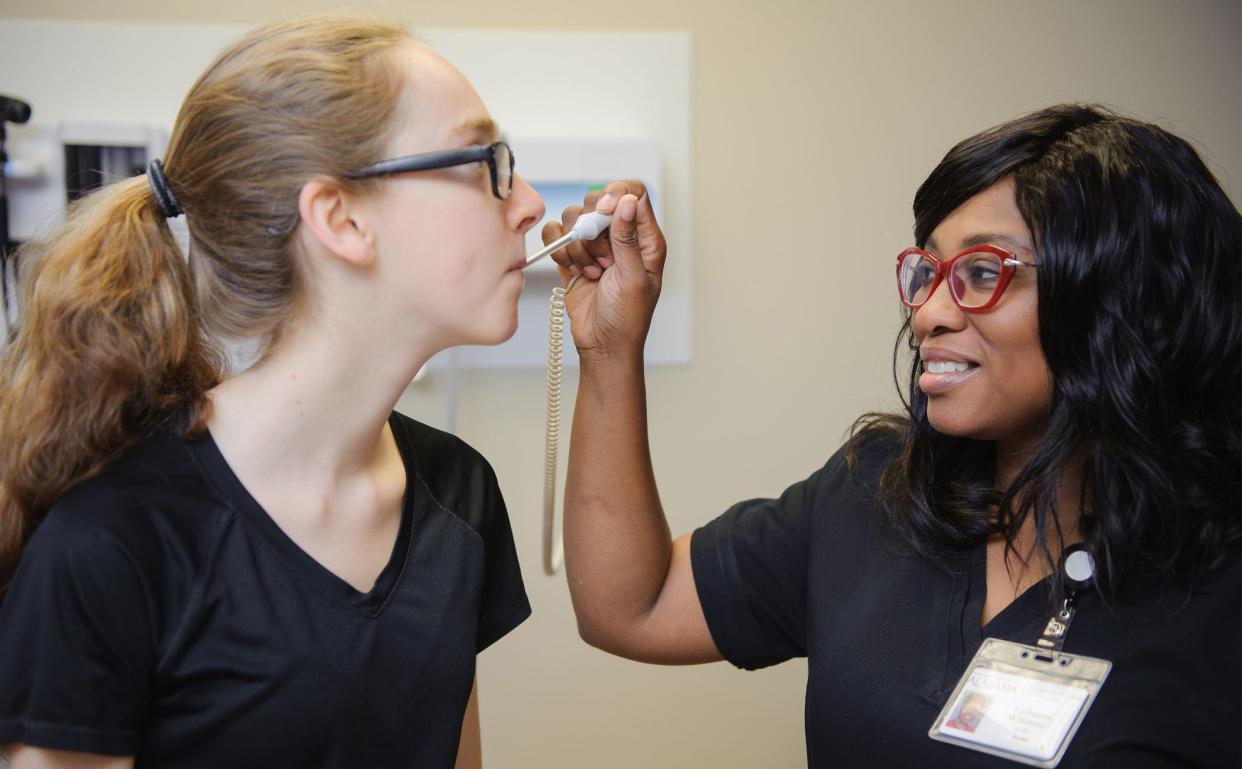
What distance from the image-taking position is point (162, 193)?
1136mm

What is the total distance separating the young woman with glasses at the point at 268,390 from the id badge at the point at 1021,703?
21.9 inches

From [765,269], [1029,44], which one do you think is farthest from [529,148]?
[1029,44]

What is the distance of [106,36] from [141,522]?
4.19 feet

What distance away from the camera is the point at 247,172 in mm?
1086

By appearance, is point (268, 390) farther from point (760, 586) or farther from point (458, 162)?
point (760, 586)

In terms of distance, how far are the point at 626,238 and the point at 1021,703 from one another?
2.38 feet

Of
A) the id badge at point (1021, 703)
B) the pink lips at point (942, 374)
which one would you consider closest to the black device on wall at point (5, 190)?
the pink lips at point (942, 374)

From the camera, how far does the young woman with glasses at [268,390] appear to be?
1.03 meters

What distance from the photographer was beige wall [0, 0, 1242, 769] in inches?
81.0

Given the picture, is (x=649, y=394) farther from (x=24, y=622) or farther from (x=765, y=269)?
(x=24, y=622)

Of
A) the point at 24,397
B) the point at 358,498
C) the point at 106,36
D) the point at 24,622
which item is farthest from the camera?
the point at 106,36

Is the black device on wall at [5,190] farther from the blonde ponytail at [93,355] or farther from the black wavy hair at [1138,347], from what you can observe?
the black wavy hair at [1138,347]

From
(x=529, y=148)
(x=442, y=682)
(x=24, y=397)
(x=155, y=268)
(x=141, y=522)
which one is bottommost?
(x=442, y=682)

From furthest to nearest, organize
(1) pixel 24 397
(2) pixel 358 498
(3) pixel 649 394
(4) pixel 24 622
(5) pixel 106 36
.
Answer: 1. (3) pixel 649 394
2. (5) pixel 106 36
3. (2) pixel 358 498
4. (1) pixel 24 397
5. (4) pixel 24 622
